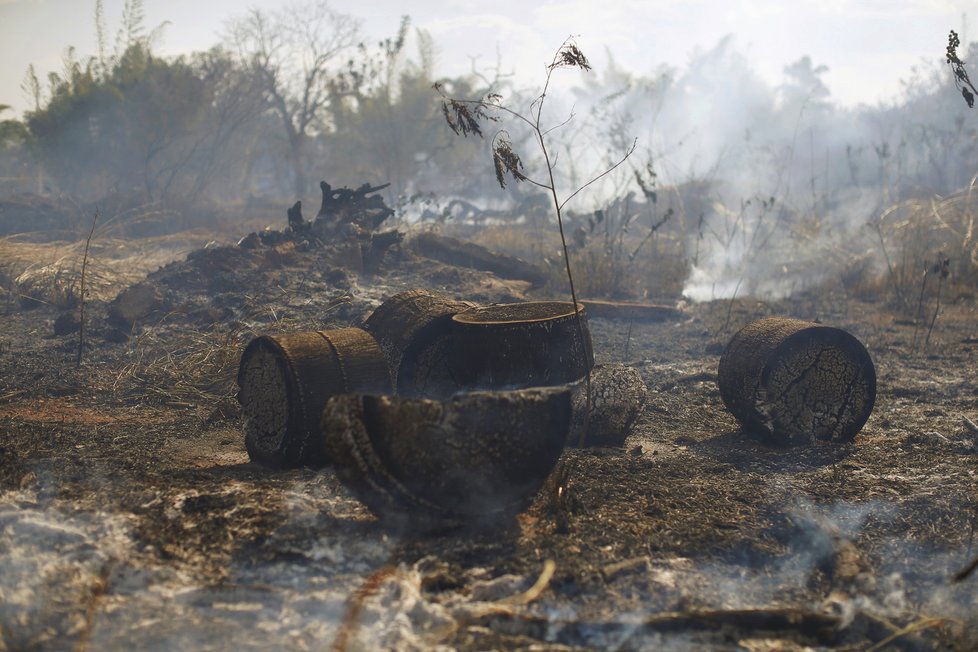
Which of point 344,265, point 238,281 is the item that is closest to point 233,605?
point 238,281

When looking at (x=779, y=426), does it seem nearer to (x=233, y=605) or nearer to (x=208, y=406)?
(x=233, y=605)

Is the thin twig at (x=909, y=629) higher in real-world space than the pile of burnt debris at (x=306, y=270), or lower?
lower

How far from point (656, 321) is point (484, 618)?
7.75 m

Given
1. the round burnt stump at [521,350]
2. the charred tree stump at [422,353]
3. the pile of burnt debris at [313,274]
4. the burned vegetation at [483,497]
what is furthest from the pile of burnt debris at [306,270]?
the round burnt stump at [521,350]

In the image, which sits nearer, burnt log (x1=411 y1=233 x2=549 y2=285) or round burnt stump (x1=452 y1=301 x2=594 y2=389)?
round burnt stump (x1=452 y1=301 x2=594 y2=389)

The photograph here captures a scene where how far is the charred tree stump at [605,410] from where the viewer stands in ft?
16.7

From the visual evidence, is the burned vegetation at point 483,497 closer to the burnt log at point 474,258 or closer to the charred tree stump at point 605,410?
the charred tree stump at point 605,410

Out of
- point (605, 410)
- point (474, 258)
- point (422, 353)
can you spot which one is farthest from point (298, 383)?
point (474, 258)

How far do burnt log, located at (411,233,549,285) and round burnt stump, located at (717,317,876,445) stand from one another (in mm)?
6514

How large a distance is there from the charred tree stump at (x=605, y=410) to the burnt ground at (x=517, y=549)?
0.68 feet

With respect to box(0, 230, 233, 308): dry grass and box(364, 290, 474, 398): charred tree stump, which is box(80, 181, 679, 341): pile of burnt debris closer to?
box(0, 230, 233, 308): dry grass

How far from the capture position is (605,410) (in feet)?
16.8

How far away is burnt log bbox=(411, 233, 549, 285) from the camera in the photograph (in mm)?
11664

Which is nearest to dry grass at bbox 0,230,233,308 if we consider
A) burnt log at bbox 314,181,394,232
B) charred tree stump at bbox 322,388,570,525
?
burnt log at bbox 314,181,394,232
